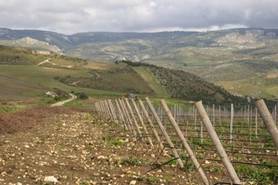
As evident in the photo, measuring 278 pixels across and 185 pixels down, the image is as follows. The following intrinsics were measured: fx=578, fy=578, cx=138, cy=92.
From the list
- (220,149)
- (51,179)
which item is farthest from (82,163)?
(220,149)

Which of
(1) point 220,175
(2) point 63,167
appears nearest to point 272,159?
(1) point 220,175

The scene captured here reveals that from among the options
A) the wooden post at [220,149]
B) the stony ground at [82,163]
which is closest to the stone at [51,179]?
the stony ground at [82,163]

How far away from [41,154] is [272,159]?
969 centimetres

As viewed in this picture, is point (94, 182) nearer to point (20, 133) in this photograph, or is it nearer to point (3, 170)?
point (3, 170)

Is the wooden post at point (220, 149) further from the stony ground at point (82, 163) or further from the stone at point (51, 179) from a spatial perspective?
the stone at point (51, 179)

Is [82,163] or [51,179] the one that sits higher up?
[51,179]

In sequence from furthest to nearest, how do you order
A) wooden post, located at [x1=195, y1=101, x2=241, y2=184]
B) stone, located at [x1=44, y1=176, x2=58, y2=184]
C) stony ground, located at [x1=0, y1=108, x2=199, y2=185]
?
stony ground, located at [x1=0, y1=108, x2=199, y2=185], stone, located at [x1=44, y1=176, x2=58, y2=184], wooden post, located at [x1=195, y1=101, x2=241, y2=184]

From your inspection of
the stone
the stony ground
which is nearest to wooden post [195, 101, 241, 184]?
the stony ground

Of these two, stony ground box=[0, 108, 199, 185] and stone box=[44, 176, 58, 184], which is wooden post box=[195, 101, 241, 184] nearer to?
stony ground box=[0, 108, 199, 185]

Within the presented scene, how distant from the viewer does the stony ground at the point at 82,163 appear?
17312 millimetres

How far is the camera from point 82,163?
68.2 feet

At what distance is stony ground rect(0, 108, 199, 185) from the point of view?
682 inches

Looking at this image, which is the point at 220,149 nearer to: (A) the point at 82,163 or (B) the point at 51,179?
(B) the point at 51,179

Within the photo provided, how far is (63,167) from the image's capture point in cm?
1955
